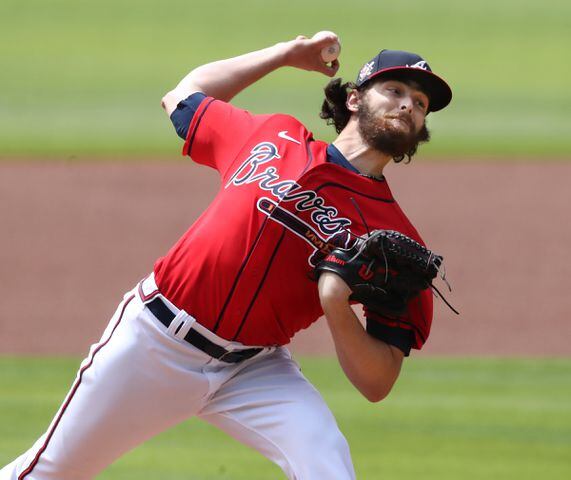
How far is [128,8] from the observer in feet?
61.1

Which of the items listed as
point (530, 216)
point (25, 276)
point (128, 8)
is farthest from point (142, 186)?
point (128, 8)

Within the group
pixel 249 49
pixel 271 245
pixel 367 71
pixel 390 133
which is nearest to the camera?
pixel 271 245

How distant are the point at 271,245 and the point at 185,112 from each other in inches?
30.1

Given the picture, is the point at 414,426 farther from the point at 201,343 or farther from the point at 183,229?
the point at 183,229

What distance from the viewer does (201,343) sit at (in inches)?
160

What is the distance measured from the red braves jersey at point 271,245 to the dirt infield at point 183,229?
461 centimetres

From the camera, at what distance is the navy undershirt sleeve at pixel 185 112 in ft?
14.4

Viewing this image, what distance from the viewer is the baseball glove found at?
12.4 feet

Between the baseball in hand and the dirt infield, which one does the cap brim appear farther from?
the dirt infield

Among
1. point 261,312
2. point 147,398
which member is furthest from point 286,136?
point 147,398

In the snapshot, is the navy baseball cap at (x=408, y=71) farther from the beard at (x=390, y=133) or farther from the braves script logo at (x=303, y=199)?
the braves script logo at (x=303, y=199)

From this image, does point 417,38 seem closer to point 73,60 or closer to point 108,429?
point 73,60

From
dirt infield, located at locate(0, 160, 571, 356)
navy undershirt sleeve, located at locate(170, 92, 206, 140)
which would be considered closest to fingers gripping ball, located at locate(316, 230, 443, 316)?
navy undershirt sleeve, located at locate(170, 92, 206, 140)

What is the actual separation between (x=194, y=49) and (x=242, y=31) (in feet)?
3.51
